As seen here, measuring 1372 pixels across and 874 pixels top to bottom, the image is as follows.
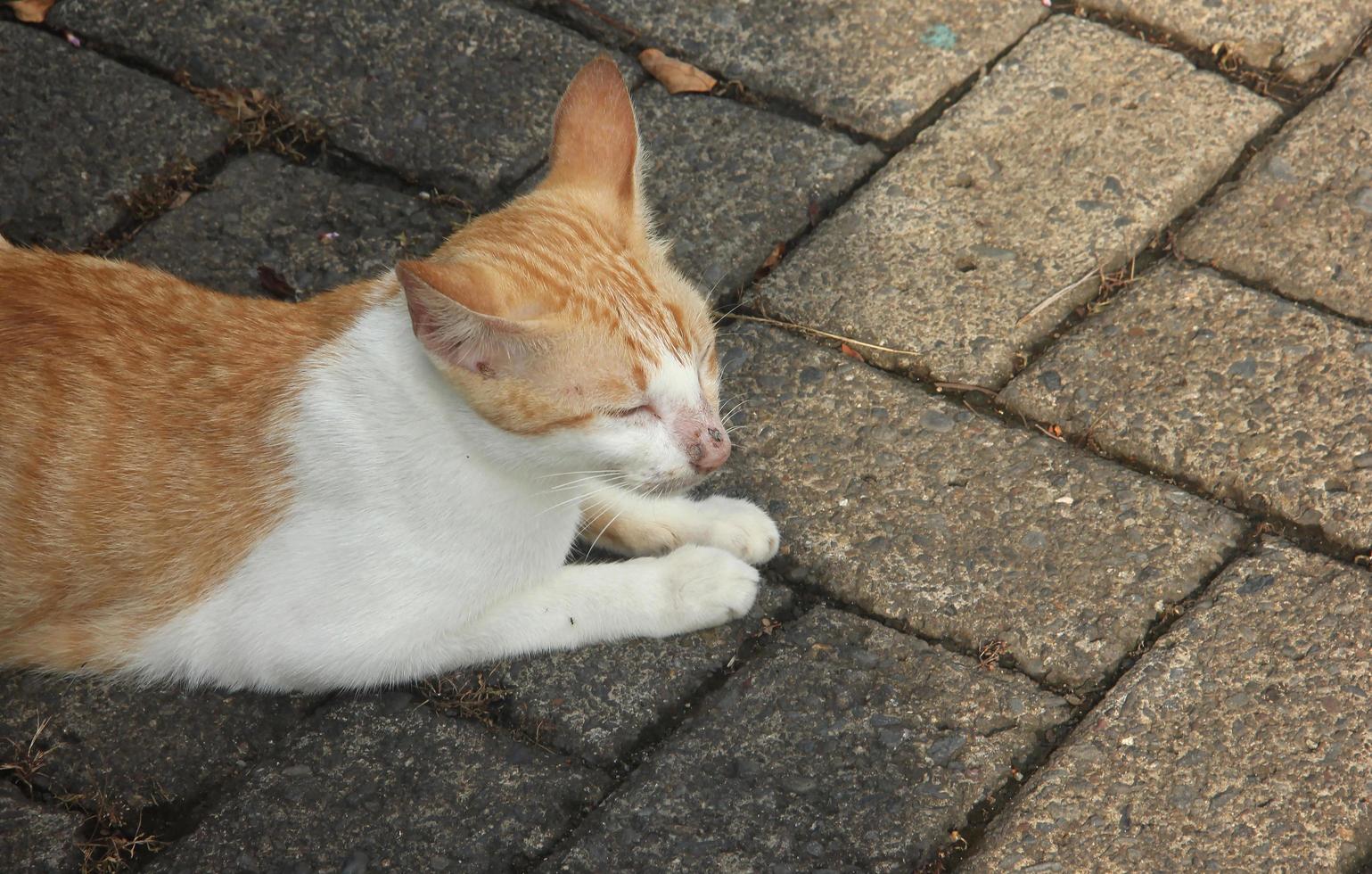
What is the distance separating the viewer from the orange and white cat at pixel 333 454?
84.4 inches

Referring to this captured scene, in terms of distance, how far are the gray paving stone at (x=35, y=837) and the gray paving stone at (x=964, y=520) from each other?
1.36m

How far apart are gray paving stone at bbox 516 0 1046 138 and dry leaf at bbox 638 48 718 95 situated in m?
0.06

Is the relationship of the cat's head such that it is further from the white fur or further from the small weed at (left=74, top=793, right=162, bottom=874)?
the small weed at (left=74, top=793, right=162, bottom=874)

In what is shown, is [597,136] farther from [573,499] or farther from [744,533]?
[744,533]

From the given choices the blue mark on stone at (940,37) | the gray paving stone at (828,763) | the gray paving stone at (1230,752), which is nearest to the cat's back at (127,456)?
the gray paving stone at (828,763)

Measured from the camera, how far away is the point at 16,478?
227 centimetres

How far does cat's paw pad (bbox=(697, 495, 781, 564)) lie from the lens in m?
2.57

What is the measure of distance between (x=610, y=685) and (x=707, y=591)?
0.25m

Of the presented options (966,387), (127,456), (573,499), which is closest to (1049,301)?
(966,387)

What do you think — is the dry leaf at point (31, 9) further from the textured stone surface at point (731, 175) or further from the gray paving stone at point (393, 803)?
the gray paving stone at point (393, 803)

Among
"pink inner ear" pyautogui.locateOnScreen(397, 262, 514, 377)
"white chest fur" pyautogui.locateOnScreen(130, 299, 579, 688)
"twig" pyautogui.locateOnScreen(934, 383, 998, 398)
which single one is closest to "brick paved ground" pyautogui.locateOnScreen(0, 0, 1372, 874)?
"twig" pyautogui.locateOnScreen(934, 383, 998, 398)

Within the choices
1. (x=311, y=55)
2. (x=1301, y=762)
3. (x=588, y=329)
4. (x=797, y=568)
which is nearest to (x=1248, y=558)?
(x=1301, y=762)

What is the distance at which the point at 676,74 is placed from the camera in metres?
3.49

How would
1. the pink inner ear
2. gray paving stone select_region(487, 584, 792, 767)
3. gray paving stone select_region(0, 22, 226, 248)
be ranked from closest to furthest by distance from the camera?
1. the pink inner ear
2. gray paving stone select_region(487, 584, 792, 767)
3. gray paving stone select_region(0, 22, 226, 248)
